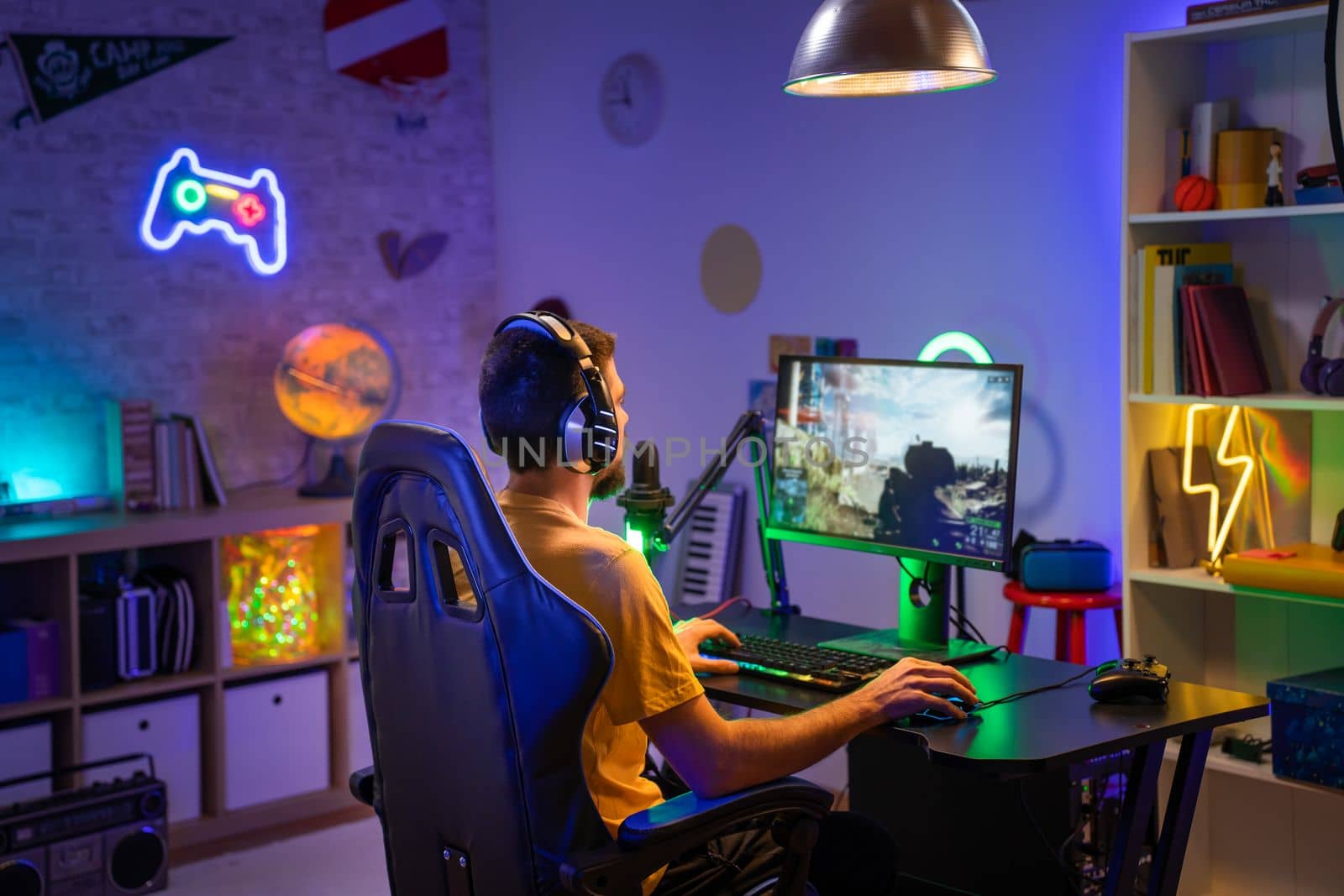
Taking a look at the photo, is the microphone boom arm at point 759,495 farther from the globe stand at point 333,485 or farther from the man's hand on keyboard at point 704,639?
the globe stand at point 333,485

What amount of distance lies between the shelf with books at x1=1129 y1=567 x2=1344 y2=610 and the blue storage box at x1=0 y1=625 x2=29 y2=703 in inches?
113

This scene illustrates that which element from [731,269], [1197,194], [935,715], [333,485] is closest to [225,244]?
[333,485]

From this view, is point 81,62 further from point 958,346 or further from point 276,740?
point 958,346

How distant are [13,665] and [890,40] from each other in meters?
2.87

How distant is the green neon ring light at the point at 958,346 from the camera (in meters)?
3.70

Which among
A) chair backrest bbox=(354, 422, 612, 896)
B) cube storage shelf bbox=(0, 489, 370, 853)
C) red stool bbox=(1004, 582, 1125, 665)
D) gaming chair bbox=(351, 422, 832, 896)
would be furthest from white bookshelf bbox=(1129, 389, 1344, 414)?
cube storage shelf bbox=(0, 489, 370, 853)

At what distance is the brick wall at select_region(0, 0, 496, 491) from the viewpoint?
4.34 m

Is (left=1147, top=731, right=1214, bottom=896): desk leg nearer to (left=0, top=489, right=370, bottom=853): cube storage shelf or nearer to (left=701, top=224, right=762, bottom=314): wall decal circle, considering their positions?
(left=701, top=224, right=762, bottom=314): wall decal circle

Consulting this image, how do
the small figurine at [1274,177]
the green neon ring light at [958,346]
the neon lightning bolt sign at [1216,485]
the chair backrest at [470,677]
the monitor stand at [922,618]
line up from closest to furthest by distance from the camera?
the chair backrest at [470,677] → the monitor stand at [922,618] → the small figurine at [1274,177] → the neon lightning bolt sign at [1216,485] → the green neon ring light at [958,346]

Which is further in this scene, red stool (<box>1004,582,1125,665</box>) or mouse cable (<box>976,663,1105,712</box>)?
red stool (<box>1004,582,1125,665</box>)

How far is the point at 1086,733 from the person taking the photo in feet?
7.16

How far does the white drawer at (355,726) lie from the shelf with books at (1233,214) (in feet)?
8.98

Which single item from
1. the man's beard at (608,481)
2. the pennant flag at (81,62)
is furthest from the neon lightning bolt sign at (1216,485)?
the pennant flag at (81,62)

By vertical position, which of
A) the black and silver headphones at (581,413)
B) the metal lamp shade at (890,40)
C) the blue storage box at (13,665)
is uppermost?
the metal lamp shade at (890,40)
